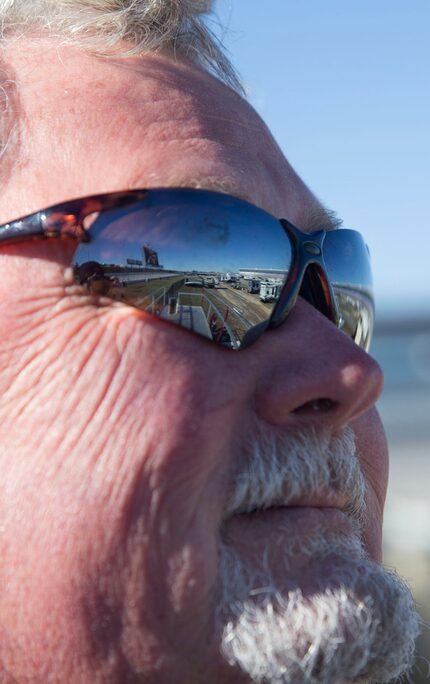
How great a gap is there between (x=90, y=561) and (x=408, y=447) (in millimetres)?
13382

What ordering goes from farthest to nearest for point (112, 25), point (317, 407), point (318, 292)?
point (112, 25), point (318, 292), point (317, 407)

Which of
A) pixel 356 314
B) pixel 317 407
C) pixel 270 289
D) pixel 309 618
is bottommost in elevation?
pixel 309 618

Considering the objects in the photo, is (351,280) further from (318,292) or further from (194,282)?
(194,282)

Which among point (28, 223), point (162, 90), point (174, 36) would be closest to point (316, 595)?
point (28, 223)

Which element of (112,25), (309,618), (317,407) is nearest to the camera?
(309,618)

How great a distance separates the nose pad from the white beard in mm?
358

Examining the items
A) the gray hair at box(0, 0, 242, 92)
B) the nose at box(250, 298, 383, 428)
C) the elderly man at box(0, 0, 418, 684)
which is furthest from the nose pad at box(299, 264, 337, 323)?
the gray hair at box(0, 0, 242, 92)

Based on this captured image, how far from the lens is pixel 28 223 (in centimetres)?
192

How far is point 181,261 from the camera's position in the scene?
191 cm

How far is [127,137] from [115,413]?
2.17 feet

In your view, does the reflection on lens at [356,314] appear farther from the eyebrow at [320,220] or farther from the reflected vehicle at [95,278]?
the reflected vehicle at [95,278]

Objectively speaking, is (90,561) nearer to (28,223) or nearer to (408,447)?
(28,223)

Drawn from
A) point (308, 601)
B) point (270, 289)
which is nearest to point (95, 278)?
point (270, 289)

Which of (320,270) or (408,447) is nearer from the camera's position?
(320,270)
